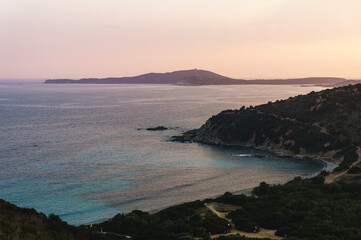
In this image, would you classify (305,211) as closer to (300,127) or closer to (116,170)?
(116,170)

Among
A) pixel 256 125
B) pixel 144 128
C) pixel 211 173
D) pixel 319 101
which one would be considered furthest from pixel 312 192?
pixel 144 128

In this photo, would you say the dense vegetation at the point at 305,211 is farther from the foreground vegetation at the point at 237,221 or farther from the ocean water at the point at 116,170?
the ocean water at the point at 116,170

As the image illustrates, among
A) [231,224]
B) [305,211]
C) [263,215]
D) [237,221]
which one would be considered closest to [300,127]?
[305,211]

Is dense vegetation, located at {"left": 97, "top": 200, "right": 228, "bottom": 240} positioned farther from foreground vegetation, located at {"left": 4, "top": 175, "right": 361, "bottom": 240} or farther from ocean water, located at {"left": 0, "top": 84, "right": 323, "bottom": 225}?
ocean water, located at {"left": 0, "top": 84, "right": 323, "bottom": 225}

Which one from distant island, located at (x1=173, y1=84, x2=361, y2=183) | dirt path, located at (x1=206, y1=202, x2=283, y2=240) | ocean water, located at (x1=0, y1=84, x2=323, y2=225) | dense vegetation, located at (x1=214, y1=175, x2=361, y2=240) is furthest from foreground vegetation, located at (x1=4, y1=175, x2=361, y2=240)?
distant island, located at (x1=173, y1=84, x2=361, y2=183)

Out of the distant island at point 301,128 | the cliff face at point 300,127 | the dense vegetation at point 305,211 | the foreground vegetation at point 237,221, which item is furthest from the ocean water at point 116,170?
the dense vegetation at point 305,211

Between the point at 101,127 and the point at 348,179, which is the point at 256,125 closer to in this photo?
the point at 348,179

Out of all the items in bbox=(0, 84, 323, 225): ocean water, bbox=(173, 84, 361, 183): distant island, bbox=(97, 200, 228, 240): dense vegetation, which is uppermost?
bbox=(173, 84, 361, 183): distant island
